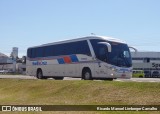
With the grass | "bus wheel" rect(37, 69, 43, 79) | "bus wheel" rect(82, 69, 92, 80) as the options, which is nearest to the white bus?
"bus wheel" rect(82, 69, 92, 80)

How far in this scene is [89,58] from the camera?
77.9 feet

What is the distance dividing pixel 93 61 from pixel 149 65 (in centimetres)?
6895

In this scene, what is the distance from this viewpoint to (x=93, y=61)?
2336 centimetres

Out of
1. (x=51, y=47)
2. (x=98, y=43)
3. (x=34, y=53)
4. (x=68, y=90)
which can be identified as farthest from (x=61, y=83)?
(x=34, y=53)

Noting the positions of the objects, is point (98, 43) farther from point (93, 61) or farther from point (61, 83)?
point (61, 83)

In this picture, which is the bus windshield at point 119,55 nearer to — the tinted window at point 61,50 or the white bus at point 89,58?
the white bus at point 89,58

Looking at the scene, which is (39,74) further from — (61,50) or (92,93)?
(92,93)

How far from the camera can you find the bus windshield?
74.5 ft

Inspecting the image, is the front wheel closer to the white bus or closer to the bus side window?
the white bus

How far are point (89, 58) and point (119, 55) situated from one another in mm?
2226

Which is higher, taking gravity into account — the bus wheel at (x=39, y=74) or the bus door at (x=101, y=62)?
the bus door at (x=101, y=62)

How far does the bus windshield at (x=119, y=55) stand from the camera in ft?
74.5

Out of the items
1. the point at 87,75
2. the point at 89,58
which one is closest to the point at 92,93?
the point at 89,58

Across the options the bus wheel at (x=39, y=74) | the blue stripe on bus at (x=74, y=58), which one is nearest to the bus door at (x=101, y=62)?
the blue stripe on bus at (x=74, y=58)
